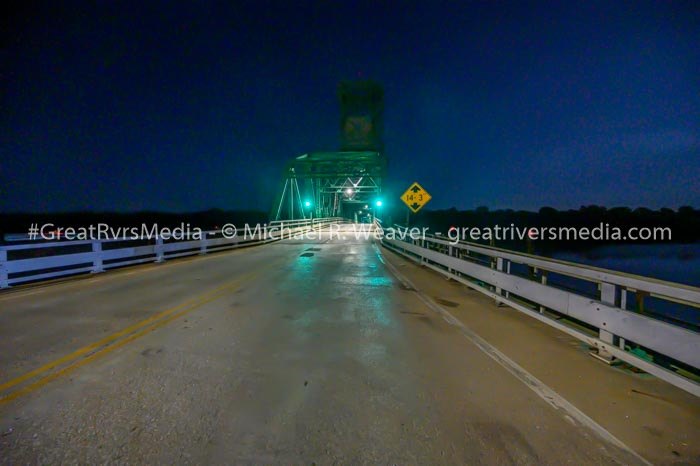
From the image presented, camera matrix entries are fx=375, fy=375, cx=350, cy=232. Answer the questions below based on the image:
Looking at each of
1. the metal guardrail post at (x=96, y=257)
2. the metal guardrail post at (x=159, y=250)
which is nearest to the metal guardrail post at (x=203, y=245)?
the metal guardrail post at (x=159, y=250)

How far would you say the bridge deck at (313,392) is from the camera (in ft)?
9.17

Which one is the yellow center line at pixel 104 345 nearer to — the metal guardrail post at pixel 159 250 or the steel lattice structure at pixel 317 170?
the metal guardrail post at pixel 159 250

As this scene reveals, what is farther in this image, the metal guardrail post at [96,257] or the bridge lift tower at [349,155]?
the bridge lift tower at [349,155]

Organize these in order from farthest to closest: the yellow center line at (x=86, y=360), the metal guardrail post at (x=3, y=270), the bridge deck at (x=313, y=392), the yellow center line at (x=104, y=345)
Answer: the metal guardrail post at (x=3, y=270) < the yellow center line at (x=104, y=345) < the yellow center line at (x=86, y=360) < the bridge deck at (x=313, y=392)

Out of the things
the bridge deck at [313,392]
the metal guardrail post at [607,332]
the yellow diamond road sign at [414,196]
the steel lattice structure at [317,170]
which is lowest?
the bridge deck at [313,392]

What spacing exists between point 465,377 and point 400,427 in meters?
1.31

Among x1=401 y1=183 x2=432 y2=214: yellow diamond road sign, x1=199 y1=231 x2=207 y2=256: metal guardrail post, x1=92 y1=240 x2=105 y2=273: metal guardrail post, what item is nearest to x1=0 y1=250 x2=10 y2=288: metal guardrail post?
x1=92 y1=240 x2=105 y2=273: metal guardrail post

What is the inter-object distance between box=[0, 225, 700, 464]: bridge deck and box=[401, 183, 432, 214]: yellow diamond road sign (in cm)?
1101

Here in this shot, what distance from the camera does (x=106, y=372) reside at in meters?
4.07

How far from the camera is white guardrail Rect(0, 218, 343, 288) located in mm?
9636

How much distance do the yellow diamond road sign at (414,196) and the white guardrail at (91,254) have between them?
9725mm

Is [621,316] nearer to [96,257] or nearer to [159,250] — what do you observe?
[96,257]

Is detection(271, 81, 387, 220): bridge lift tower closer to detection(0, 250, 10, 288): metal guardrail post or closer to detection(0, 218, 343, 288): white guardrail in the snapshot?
detection(0, 218, 343, 288): white guardrail

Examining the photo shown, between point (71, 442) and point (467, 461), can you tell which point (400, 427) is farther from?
point (71, 442)
